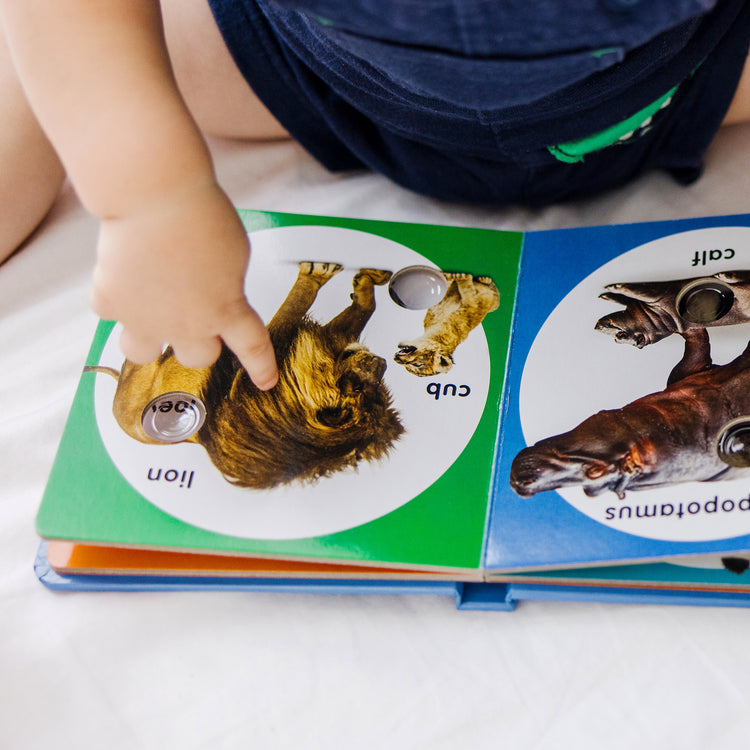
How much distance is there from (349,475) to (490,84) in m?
0.18

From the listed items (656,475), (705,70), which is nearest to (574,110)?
(705,70)

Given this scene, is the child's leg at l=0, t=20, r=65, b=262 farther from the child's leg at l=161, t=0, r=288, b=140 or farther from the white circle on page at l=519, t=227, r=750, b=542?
the white circle on page at l=519, t=227, r=750, b=542

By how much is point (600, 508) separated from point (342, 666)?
14cm

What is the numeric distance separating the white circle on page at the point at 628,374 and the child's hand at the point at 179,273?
0.44 feet

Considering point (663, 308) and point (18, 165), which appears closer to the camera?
point (663, 308)

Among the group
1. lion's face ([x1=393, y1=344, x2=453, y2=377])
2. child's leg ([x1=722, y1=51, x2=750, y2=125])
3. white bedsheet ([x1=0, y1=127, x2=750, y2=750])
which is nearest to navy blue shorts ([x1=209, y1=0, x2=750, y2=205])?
child's leg ([x1=722, y1=51, x2=750, y2=125])

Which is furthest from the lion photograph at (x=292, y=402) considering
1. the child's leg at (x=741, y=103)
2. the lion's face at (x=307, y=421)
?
the child's leg at (x=741, y=103)

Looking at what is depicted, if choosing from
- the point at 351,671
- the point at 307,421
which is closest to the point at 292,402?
the point at 307,421

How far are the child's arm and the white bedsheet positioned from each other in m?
0.14

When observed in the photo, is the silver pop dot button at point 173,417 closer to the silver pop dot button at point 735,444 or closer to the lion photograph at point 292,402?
the lion photograph at point 292,402

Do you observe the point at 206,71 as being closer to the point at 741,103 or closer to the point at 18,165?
the point at 18,165

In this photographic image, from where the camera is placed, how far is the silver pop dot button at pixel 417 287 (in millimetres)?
438

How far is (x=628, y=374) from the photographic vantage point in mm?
393

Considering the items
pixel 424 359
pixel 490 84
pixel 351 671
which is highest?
pixel 490 84
